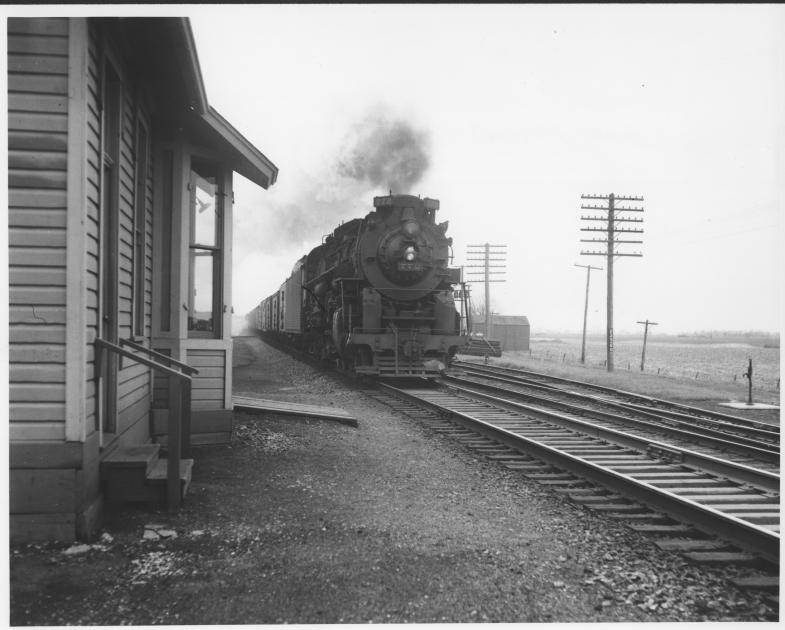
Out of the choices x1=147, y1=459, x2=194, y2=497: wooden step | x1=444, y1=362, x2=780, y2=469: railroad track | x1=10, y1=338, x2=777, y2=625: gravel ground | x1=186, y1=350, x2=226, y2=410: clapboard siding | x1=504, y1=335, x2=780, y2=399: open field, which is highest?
x1=186, y1=350, x2=226, y2=410: clapboard siding

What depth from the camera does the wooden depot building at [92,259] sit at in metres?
3.59

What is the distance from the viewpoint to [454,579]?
3404 millimetres

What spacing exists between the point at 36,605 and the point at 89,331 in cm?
168

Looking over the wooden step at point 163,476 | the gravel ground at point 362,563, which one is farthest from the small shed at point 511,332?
the wooden step at point 163,476

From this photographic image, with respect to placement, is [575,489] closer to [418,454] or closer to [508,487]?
[508,487]

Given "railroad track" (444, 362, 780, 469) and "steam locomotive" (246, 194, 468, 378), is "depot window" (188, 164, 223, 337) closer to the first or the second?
"steam locomotive" (246, 194, 468, 378)

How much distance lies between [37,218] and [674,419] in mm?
9400

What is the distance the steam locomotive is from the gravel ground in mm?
7233

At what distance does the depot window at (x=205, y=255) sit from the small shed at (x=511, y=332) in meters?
36.2

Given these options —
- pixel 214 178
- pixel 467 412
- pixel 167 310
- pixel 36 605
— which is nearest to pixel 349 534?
pixel 36 605

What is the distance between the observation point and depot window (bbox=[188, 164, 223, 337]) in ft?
22.4

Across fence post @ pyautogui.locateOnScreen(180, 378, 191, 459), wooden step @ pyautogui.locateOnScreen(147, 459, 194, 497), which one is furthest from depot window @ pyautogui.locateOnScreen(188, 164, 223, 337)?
wooden step @ pyautogui.locateOnScreen(147, 459, 194, 497)

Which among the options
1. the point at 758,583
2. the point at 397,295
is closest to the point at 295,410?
the point at 397,295

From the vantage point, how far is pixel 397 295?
13008 millimetres
